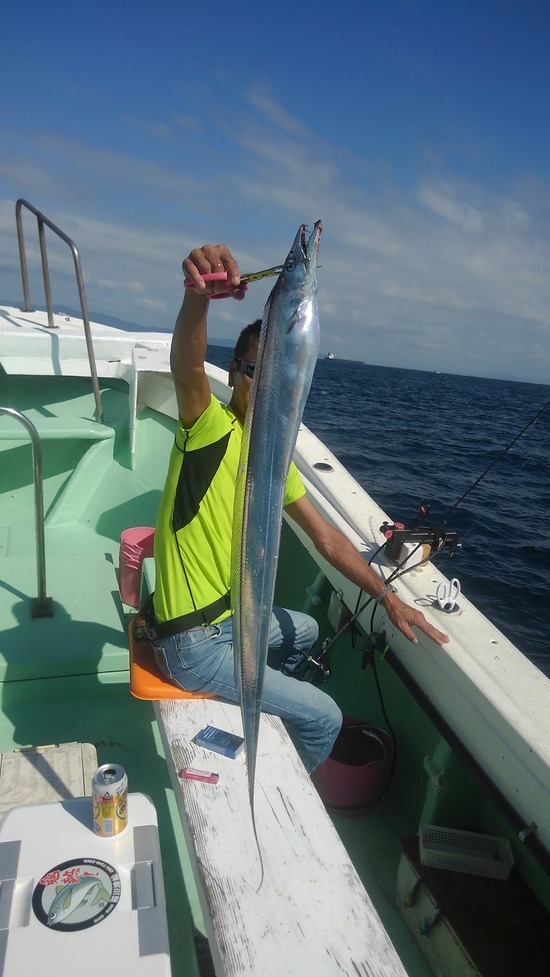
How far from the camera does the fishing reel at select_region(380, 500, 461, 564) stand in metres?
2.92

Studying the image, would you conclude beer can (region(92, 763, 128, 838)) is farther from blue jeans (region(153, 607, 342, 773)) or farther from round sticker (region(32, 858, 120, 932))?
blue jeans (region(153, 607, 342, 773))

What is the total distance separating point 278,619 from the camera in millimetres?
2863

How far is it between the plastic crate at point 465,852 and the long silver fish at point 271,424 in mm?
1660

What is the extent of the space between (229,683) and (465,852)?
1.20 metres

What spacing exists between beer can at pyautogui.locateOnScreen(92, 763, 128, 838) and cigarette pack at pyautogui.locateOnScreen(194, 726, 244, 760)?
0.41m

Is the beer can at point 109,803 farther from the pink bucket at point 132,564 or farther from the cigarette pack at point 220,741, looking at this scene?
the pink bucket at point 132,564

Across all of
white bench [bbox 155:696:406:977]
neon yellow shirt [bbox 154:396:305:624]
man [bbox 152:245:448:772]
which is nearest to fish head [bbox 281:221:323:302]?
man [bbox 152:245:448:772]

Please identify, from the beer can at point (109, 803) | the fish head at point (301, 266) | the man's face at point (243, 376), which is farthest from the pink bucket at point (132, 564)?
the fish head at point (301, 266)

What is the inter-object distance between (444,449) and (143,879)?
19.1 metres

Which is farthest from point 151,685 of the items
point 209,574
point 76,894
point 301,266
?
point 301,266

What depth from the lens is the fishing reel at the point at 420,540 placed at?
2.92m

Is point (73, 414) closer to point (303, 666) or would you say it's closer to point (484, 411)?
point (303, 666)

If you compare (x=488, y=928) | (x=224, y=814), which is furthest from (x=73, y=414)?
(x=488, y=928)

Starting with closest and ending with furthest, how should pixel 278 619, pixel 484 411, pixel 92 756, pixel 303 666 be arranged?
1. pixel 92 756
2. pixel 278 619
3. pixel 303 666
4. pixel 484 411
